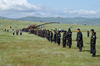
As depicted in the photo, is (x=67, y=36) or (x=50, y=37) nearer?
(x=67, y=36)

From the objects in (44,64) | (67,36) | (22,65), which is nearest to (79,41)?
(67,36)

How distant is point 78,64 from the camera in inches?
388

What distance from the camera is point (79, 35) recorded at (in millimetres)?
16031

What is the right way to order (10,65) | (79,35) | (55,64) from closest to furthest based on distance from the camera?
(10,65) < (55,64) < (79,35)

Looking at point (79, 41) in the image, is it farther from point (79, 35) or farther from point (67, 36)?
point (67, 36)

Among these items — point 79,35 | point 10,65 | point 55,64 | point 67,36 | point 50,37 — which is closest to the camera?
point 10,65

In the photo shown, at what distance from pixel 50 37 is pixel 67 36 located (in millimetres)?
8813

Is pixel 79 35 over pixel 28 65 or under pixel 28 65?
over

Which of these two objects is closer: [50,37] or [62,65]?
[62,65]

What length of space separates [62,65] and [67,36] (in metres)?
9.15

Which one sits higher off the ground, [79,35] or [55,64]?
[79,35]

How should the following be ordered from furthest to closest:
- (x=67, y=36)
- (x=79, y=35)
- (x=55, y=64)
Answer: (x=67, y=36) → (x=79, y=35) → (x=55, y=64)

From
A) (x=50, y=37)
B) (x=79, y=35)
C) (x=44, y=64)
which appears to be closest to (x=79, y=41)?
(x=79, y=35)

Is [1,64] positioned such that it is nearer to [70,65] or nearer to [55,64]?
[55,64]
